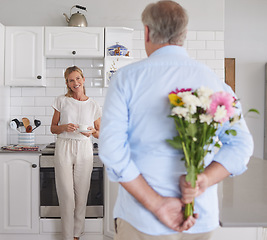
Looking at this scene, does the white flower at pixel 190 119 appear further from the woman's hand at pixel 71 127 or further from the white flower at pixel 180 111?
the woman's hand at pixel 71 127

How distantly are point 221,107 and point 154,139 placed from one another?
243 millimetres

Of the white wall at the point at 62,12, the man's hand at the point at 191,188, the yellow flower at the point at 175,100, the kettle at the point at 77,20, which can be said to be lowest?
the man's hand at the point at 191,188

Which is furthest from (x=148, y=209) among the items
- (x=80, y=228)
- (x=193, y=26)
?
(x=193, y=26)

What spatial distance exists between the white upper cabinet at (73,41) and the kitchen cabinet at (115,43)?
107mm

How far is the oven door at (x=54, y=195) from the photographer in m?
3.66

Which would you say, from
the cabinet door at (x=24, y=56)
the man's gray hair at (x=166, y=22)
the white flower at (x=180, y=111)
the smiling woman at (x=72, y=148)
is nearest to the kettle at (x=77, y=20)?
the cabinet door at (x=24, y=56)

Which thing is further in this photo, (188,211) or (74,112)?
(74,112)

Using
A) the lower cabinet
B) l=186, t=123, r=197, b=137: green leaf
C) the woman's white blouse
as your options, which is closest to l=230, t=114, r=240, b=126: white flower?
l=186, t=123, r=197, b=137: green leaf

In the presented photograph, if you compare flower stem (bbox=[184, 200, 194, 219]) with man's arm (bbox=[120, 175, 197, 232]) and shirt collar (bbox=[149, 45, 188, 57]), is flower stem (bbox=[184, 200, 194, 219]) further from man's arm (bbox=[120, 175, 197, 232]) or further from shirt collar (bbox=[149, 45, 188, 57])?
shirt collar (bbox=[149, 45, 188, 57])

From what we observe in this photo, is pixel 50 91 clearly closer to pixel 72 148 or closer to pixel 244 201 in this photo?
pixel 72 148

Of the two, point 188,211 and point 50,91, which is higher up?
point 50,91

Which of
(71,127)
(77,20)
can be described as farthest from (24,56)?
(71,127)

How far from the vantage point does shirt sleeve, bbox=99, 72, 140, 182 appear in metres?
1.21

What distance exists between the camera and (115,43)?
4172 mm
